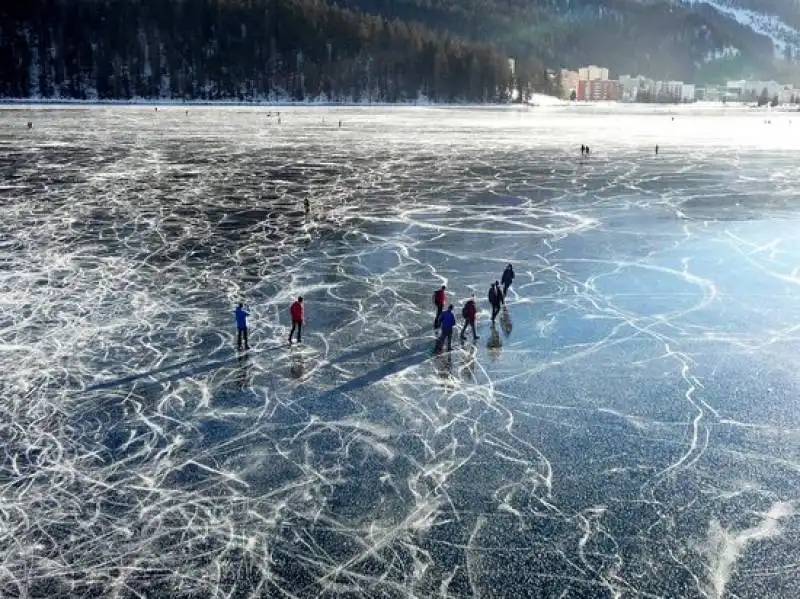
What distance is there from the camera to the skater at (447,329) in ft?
32.2

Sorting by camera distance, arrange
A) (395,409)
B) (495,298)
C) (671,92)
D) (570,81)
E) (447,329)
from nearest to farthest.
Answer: (395,409) < (447,329) < (495,298) < (570,81) < (671,92)

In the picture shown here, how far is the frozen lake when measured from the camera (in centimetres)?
561

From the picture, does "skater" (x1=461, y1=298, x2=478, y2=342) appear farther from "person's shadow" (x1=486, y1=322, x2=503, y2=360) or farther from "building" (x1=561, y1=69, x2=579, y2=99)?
"building" (x1=561, y1=69, x2=579, y2=99)

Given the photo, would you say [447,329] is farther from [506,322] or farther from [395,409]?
[395,409]

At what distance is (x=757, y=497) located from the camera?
646 cm

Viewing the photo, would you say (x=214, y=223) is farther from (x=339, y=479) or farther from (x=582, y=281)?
(x=339, y=479)

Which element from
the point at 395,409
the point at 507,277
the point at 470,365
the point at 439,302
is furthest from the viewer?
the point at 507,277

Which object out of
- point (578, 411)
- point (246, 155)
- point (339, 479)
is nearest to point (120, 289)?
point (339, 479)

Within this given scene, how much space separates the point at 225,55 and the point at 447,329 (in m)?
125

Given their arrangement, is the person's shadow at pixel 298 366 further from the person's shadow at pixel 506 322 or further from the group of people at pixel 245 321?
the person's shadow at pixel 506 322

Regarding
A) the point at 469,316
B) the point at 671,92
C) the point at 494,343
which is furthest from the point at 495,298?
the point at 671,92

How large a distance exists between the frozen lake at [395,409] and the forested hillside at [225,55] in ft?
347

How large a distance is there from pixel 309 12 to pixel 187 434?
13866 cm

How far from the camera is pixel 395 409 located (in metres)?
8.21
